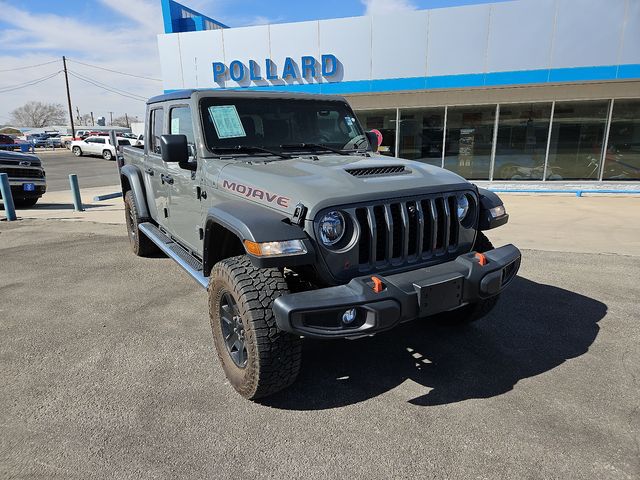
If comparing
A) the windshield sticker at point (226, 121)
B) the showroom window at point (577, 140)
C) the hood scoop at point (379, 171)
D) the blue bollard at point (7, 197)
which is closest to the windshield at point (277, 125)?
the windshield sticker at point (226, 121)

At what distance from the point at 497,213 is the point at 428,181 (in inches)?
29.4

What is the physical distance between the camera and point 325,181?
9.22 feet

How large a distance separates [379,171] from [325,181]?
1.70 feet

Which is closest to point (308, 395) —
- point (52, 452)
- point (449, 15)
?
point (52, 452)

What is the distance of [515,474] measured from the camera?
7.26ft

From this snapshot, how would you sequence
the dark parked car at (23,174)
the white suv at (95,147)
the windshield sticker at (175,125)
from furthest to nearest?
1. the white suv at (95,147)
2. the dark parked car at (23,174)
3. the windshield sticker at (175,125)

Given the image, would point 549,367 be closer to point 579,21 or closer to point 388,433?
point 388,433

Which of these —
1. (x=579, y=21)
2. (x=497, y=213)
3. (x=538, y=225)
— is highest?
(x=579, y=21)

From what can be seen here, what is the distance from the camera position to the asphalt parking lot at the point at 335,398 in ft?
7.61

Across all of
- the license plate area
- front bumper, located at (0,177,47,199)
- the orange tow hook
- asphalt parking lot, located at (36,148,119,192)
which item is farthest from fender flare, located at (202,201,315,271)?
asphalt parking lot, located at (36,148,119,192)

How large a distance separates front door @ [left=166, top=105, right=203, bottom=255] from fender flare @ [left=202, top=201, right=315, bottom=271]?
91 centimetres

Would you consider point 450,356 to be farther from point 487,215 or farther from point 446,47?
point 446,47

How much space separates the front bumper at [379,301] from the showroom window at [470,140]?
11.2m

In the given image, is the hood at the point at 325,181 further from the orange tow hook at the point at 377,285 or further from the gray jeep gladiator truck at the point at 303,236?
the orange tow hook at the point at 377,285
